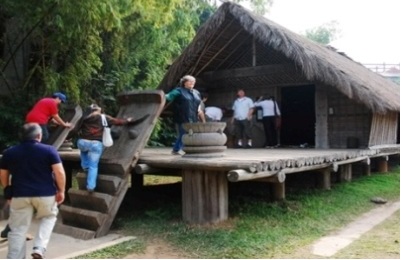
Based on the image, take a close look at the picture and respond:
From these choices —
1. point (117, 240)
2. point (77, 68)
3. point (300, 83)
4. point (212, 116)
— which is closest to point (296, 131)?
point (300, 83)

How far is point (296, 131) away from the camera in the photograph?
46.5 ft

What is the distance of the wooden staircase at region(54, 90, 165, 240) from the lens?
5.88 meters

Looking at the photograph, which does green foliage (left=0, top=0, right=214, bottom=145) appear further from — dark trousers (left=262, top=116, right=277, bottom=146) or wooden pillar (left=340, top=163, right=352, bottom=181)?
wooden pillar (left=340, top=163, right=352, bottom=181)

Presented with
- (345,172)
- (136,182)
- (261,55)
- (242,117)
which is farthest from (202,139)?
(261,55)

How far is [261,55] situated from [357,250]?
7.51 meters

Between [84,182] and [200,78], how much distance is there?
6.68m

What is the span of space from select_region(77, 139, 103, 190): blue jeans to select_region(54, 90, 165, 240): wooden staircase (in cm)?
15

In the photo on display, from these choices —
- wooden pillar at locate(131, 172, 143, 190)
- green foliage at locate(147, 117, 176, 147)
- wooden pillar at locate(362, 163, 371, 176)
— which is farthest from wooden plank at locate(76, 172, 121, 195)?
green foliage at locate(147, 117, 176, 147)

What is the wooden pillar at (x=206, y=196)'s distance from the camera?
5.96 meters

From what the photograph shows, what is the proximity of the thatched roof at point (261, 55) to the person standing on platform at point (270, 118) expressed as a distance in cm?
109

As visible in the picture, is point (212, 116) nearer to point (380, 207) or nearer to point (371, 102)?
point (371, 102)

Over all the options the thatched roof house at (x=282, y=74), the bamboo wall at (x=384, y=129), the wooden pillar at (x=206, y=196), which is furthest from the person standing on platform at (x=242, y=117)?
the wooden pillar at (x=206, y=196)

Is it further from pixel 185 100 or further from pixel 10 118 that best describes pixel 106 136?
pixel 10 118

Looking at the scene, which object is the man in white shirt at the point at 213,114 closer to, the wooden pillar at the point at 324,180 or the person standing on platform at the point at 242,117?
the person standing on platform at the point at 242,117
